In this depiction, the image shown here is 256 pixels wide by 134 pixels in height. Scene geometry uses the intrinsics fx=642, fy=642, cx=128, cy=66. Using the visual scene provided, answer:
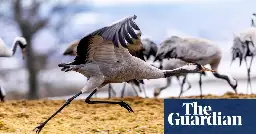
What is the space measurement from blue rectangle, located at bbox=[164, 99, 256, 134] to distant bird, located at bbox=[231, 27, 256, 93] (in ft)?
10.6

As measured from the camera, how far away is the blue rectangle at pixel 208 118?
17.6ft

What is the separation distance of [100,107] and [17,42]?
6.86 feet

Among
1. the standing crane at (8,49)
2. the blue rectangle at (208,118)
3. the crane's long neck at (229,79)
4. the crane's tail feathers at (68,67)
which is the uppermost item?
the standing crane at (8,49)

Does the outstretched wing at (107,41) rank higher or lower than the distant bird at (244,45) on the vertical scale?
lower

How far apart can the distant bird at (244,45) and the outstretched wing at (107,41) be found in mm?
3684

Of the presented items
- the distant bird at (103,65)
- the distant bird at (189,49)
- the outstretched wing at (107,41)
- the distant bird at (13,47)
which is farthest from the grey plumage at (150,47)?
the outstretched wing at (107,41)

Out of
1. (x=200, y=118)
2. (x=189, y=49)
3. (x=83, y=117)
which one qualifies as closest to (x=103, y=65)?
(x=200, y=118)

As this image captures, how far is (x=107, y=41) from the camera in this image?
542 centimetres

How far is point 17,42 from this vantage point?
9102mm

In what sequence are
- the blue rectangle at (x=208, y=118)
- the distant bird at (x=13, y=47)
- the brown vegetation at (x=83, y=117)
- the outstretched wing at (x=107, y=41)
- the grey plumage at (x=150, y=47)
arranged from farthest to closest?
the grey plumage at (x=150, y=47)
the distant bird at (x=13, y=47)
the brown vegetation at (x=83, y=117)
the blue rectangle at (x=208, y=118)
the outstretched wing at (x=107, y=41)

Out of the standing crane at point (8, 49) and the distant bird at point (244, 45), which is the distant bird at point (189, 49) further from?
the standing crane at point (8, 49)

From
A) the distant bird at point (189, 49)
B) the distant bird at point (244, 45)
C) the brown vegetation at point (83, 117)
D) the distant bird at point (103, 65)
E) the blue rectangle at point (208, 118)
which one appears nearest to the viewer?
the blue rectangle at point (208, 118)

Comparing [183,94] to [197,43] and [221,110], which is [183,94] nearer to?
[197,43]

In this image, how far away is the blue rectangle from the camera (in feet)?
17.6
